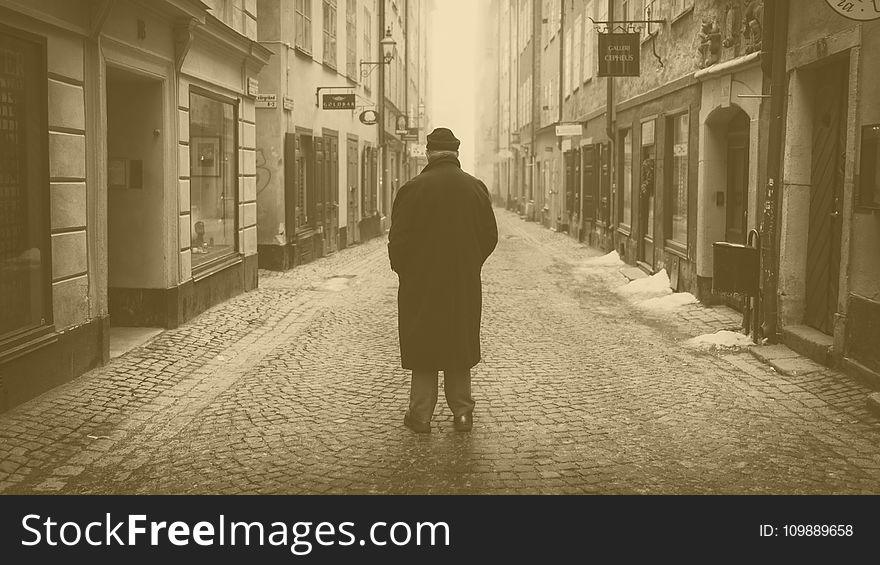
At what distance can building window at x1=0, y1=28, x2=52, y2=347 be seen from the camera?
7.32 metres

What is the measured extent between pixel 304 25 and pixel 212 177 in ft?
24.6

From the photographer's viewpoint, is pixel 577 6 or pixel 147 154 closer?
pixel 147 154

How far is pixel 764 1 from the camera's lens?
405 inches

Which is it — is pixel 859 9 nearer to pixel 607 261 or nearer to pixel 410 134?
pixel 607 261

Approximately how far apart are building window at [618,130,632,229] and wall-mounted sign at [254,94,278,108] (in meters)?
6.97

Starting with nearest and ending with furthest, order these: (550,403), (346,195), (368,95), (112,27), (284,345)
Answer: (550,403), (112,27), (284,345), (346,195), (368,95)

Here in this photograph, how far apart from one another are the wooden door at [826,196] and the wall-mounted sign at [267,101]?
387 inches

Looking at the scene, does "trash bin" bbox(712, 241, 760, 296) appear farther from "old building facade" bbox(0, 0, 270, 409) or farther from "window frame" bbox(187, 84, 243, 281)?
"window frame" bbox(187, 84, 243, 281)

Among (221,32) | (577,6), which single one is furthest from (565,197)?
(221,32)

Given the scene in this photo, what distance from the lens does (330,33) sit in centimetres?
2283

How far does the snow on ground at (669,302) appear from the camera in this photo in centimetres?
1318

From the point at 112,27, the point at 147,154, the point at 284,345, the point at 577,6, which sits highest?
the point at 577,6
